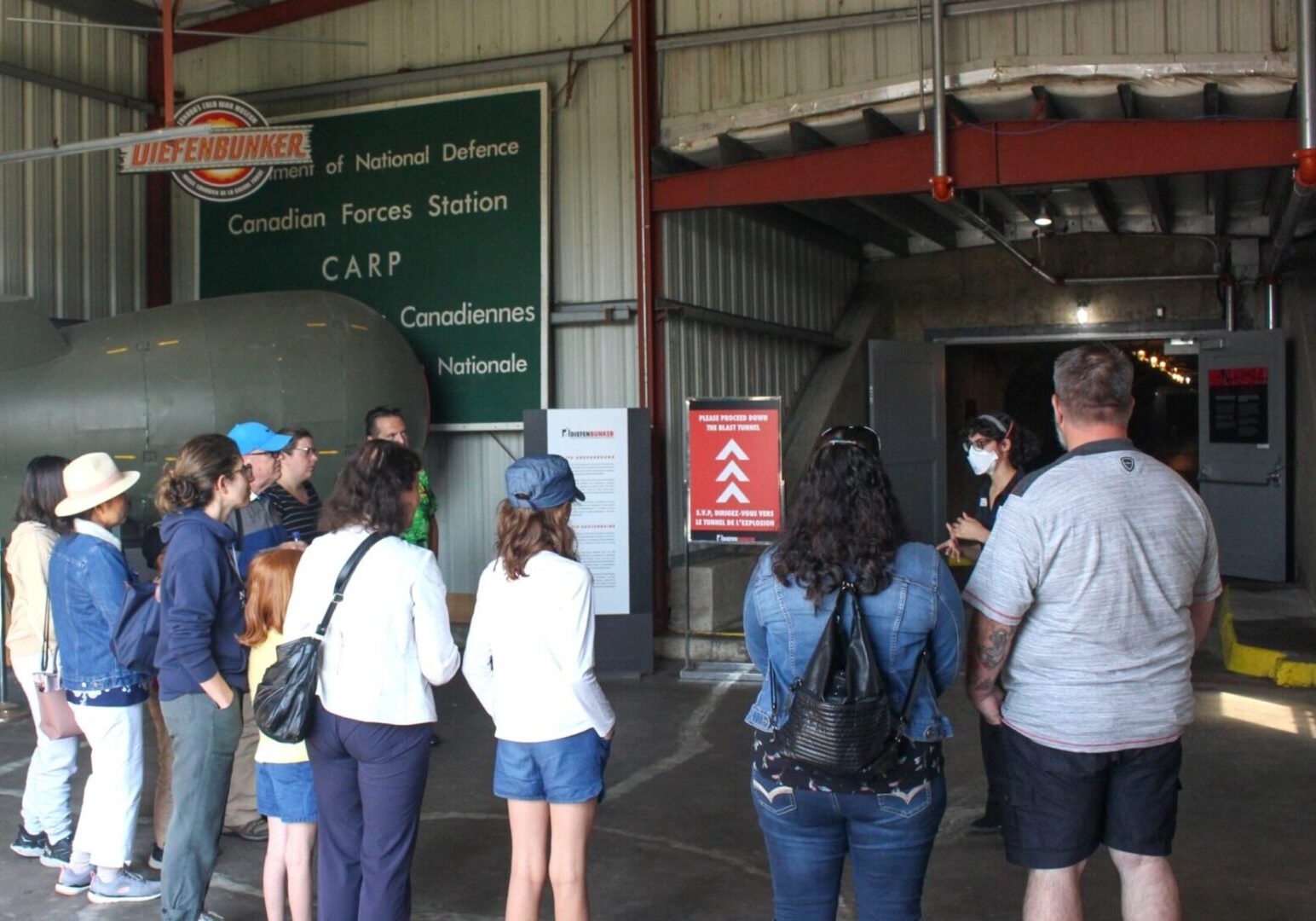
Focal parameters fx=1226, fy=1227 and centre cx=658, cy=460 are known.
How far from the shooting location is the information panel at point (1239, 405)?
11.7 metres

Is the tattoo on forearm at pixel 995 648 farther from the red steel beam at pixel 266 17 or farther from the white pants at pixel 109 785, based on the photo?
the red steel beam at pixel 266 17

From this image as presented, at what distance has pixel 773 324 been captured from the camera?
11.4 m

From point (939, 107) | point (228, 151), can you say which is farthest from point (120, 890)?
point (939, 107)

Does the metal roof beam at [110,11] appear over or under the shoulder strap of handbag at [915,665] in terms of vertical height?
over

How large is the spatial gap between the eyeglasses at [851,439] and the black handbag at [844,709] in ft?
1.12

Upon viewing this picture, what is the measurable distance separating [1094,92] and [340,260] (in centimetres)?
582

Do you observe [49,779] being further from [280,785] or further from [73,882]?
[280,785]

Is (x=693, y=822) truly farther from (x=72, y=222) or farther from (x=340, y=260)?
(x=72, y=222)

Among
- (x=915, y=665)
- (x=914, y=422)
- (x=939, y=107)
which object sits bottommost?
(x=915, y=665)

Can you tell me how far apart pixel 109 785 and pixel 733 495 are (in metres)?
4.61

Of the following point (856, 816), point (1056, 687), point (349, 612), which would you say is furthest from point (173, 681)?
point (1056, 687)

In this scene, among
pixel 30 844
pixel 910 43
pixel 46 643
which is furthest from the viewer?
pixel 910 43

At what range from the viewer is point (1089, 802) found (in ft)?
9.41

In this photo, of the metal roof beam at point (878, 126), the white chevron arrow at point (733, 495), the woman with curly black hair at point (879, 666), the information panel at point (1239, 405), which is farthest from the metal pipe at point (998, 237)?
the woman with curly black hair at point (879, 666)
